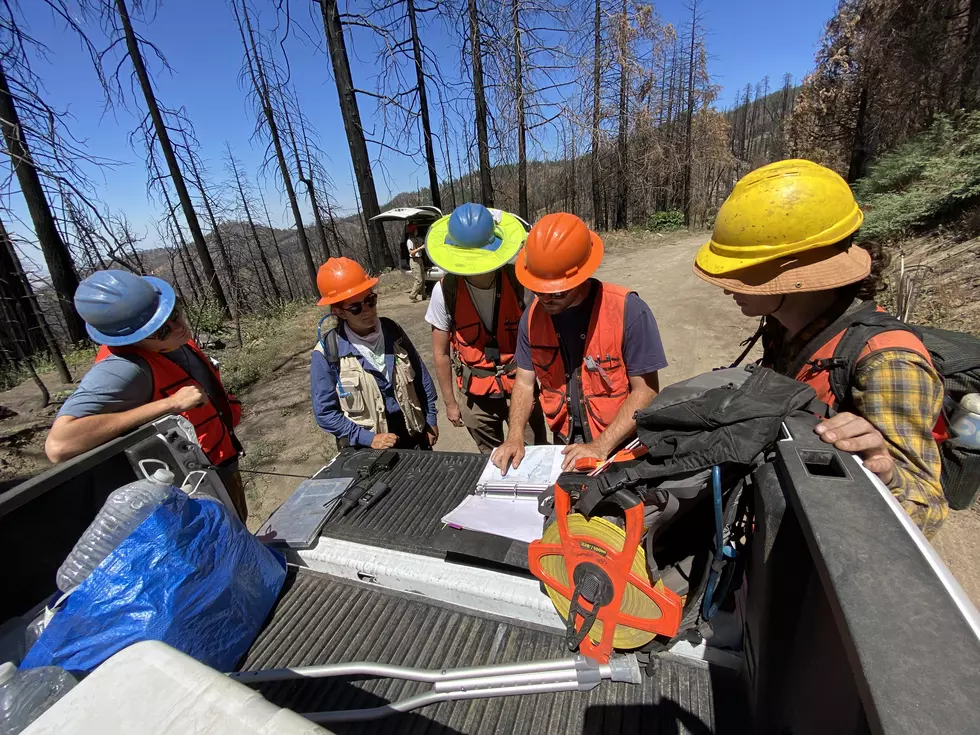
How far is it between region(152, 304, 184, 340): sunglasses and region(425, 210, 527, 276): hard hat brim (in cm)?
139

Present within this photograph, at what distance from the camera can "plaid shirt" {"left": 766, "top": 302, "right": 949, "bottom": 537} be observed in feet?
3.17

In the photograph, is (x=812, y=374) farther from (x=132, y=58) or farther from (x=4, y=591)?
(x=132, y=58)

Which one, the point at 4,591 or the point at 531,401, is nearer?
the point at 4,591

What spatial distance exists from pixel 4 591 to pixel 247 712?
4.69 ft

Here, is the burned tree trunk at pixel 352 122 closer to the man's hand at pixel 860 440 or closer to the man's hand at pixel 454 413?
the man's hand at pixel 454 413

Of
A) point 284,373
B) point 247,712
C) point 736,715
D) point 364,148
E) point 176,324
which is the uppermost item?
point 364,148

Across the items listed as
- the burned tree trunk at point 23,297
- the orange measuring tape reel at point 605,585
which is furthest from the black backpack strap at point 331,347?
the burned tree trunk at point 23,297

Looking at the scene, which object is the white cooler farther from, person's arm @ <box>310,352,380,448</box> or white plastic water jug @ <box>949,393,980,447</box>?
person's arm @ <box>310,352,380,448</box>

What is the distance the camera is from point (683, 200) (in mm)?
17766

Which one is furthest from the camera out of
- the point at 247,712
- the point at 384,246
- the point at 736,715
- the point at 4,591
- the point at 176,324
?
the point at 384,246

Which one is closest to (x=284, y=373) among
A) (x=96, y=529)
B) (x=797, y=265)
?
(x=96, y=529)

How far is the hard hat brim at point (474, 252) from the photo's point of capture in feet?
8.35

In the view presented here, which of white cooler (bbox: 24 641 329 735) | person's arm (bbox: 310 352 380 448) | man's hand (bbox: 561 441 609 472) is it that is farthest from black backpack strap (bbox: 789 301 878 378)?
person's arm (bbox: 310 352 380 448)

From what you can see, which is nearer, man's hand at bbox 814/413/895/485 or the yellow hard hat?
man's hand at bbox 814/413/895/485
